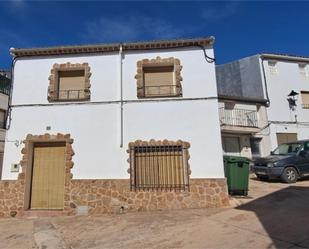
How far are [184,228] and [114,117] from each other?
4559mm

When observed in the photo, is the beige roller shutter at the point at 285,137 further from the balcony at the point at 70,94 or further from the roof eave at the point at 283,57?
the balcony at the point at 70,94

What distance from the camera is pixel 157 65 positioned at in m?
9.75

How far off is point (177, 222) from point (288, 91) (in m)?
15.3

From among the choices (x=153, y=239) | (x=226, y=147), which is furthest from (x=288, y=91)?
(x=153, y=239)

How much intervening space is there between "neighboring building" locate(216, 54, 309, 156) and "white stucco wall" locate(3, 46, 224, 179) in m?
7.25

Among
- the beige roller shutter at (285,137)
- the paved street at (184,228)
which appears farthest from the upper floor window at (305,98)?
the paved street at (184,228)

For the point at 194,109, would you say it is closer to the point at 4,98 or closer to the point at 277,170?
the point at 277,170

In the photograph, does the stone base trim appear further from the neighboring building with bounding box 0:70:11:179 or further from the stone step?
the neighboring building with bounding box 0:70:11:179

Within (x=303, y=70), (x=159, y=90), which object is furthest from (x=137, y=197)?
(x=303, y=70)

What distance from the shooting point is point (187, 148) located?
891cm

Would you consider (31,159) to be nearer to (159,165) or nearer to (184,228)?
(159,165)

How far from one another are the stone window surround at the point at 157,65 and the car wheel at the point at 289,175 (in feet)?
19.9

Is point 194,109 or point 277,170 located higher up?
point 194,109

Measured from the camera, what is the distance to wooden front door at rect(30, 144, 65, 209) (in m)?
9.17
